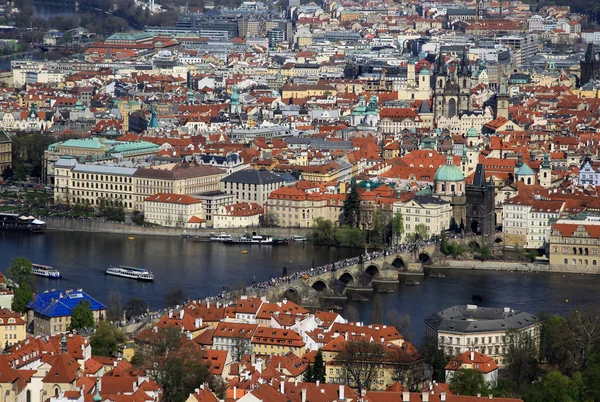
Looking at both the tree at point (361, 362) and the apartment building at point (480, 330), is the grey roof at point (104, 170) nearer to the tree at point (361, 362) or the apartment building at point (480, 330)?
the apartment building at point (480, 330)

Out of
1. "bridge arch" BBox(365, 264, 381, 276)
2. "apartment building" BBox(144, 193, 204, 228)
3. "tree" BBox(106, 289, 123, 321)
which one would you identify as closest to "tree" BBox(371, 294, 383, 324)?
"bridge arch" BBox(365, 264, 381, 276)

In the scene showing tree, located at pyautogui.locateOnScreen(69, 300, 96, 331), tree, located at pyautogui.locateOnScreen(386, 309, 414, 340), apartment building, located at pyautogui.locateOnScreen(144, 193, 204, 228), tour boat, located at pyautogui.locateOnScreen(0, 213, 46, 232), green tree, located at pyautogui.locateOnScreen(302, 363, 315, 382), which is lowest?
tour boat, located at pyautogui.locateOnScreen(0, 213, 46, 232)

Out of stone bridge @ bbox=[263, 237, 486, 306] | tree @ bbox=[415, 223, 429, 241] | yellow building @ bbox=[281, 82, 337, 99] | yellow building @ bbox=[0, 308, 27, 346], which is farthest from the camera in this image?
yellow building @ bbox=[281, 82, 337, 99]

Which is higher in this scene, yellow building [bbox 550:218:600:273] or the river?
yellow building [bbox 550:218:600:273]

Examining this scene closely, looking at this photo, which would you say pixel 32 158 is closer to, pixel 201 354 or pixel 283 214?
pixel 283 214

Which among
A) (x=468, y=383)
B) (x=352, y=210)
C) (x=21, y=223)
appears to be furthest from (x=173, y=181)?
(x=468, y=383)

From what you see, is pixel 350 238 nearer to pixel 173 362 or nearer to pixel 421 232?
pixel 421 232

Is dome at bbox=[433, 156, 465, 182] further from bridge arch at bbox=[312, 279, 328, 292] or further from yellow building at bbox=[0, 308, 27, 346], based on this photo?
yellow building at bbox=[0, 308, 27, 346]
